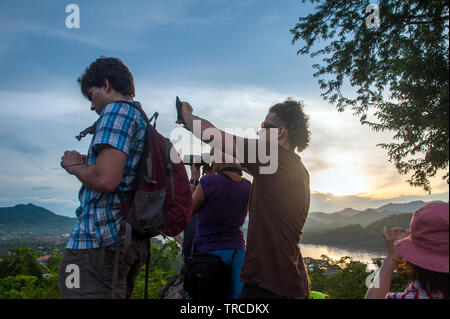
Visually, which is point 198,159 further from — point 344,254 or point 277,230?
point 344,254

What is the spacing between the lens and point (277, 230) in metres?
1.96

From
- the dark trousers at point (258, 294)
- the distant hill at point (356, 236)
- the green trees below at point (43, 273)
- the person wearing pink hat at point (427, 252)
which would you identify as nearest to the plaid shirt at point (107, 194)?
the dark trousers at point (258, 294)

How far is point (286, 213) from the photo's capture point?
1973 millimetres

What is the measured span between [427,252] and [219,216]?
1686 mm

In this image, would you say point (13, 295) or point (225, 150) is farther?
point (13, 295)

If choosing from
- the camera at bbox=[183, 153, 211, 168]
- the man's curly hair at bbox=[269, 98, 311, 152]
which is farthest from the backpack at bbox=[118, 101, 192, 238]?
the camera at bbox=[183, 153, 211, 168]

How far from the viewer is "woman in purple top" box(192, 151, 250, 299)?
2.80 metres

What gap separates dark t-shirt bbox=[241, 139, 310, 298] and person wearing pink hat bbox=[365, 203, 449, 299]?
0.50m

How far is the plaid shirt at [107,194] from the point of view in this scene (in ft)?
5.61

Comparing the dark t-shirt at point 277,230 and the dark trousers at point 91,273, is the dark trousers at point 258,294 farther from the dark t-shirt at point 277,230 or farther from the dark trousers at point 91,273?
the dark trousers at point 91,273
